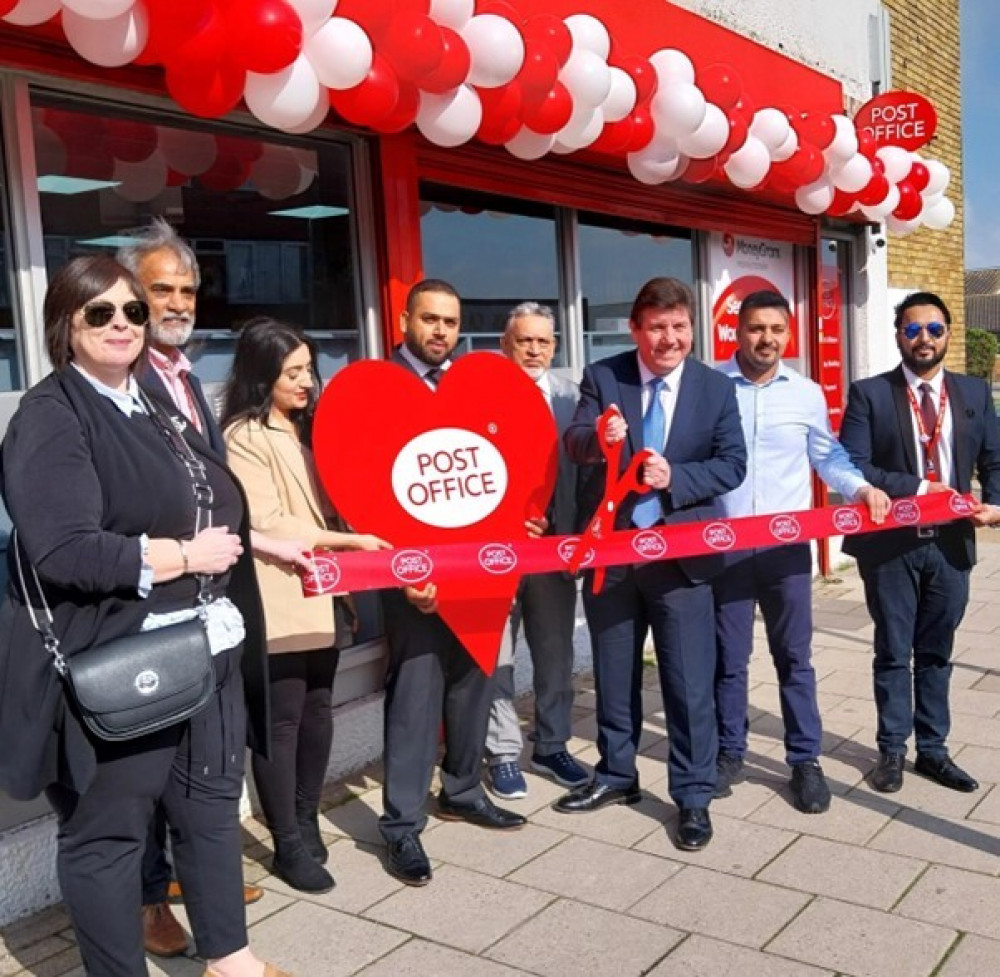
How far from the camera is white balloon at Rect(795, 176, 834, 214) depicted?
6.50m

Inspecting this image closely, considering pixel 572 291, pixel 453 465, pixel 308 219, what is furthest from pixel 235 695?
pixel 572 291

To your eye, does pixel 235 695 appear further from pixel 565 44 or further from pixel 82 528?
pixel 565 44

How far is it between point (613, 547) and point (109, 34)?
7.03 ft

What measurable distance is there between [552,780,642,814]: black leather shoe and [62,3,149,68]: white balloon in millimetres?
2852

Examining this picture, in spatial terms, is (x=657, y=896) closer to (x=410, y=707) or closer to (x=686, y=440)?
(x=410, y=707)

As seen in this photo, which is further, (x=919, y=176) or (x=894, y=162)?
(x=919, y=176)

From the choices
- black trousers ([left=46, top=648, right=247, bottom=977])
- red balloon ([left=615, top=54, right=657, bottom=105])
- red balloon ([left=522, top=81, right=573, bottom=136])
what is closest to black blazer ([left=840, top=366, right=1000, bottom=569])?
red balloon ([left=522, top=81, right=573, bottom=136])

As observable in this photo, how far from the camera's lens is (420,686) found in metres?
3.71

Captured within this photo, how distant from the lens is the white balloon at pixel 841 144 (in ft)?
20.8

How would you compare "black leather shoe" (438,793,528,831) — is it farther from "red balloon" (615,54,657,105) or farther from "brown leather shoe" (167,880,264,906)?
"red balloon" (615,54,657,105)

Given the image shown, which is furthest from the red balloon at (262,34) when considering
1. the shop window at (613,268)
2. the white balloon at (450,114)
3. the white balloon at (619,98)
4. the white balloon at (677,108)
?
the shop window at (613,268)

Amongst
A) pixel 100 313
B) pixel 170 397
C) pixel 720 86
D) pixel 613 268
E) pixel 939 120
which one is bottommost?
pixel 170 397

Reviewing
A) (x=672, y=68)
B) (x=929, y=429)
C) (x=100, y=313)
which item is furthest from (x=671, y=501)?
(x=672, y=68)

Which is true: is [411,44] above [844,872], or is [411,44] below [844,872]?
above
